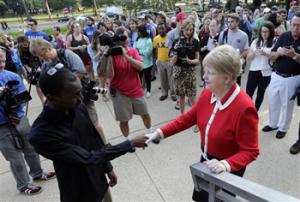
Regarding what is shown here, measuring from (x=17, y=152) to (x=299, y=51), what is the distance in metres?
3.79

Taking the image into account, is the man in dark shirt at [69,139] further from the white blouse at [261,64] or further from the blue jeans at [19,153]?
the white blouse at [261,64]

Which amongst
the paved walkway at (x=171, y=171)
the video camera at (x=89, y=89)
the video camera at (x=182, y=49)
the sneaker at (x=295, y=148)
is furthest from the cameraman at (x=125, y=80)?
the sneaker at (x=295, y=148)

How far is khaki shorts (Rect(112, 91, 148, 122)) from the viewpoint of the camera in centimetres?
377

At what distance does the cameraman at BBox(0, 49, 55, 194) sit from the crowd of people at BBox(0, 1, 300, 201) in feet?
0.04

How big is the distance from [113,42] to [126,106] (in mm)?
955

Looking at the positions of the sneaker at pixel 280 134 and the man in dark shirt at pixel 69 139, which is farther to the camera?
the sneaker at pixel 280 134

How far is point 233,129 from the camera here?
1.60 meters

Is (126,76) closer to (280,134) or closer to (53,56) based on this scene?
(53,56)

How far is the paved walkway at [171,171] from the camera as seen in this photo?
308cm

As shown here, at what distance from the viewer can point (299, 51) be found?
3281 mm

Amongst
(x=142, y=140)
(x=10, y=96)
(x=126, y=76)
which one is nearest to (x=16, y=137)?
(x=10, y=96)

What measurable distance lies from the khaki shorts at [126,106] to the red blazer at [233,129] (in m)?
2.10

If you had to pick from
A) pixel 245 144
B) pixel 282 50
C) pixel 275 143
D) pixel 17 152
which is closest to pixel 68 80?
pixel 245 144

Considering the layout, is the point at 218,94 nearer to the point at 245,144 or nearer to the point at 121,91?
the point at 245,144
